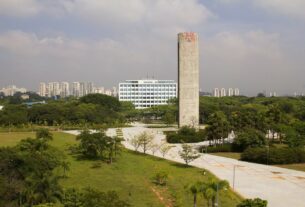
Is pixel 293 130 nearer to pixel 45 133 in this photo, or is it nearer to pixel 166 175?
pixel 166 175

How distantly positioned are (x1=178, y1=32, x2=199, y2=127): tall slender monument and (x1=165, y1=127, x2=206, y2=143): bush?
6992 millimetres

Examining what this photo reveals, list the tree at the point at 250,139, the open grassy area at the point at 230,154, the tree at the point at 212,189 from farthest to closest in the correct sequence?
the tree at the point at 250,139
the open grassy area at the point at 230,154
the tree at the point at 212,189

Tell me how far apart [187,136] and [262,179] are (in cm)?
1923

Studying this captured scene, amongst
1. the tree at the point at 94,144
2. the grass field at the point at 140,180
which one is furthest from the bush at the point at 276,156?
the tree at the point at 94,144

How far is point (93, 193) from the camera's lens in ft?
42.5

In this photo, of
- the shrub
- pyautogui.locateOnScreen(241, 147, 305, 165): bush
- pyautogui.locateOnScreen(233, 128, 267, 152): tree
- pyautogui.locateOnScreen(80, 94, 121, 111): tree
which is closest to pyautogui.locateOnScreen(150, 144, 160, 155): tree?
pyautogui.locateOnScreen(233, 128, 267, 152): tree

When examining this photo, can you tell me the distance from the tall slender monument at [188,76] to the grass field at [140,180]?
20.7 metres

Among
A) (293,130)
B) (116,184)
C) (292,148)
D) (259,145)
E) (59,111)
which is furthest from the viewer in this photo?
(59,111)

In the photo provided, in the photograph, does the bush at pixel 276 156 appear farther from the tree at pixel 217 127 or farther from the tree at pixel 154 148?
the tree at pixel 154 148

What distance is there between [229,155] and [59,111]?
120 feet

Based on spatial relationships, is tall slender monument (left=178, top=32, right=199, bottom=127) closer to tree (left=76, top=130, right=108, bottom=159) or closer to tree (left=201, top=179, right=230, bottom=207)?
tree (left=76, top=130, right=108, bottom=159)

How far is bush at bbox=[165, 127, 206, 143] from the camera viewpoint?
43.9 metres

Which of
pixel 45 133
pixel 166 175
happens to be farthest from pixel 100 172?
pixel 45 133

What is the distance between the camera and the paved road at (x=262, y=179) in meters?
21.0
